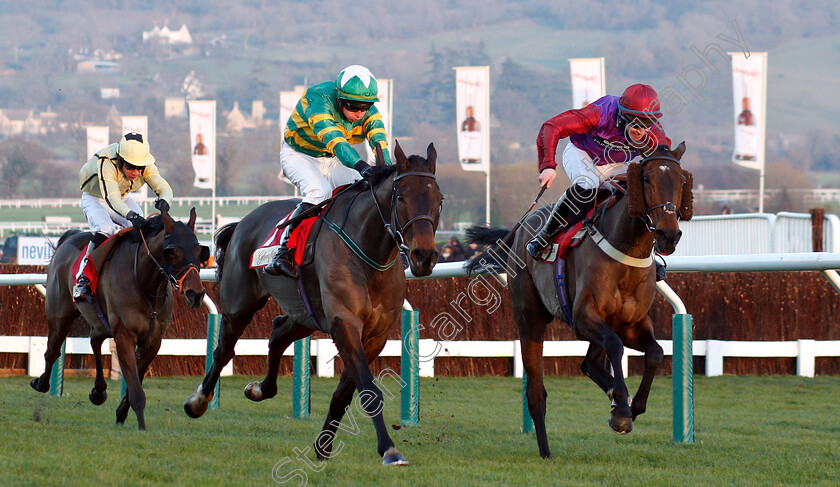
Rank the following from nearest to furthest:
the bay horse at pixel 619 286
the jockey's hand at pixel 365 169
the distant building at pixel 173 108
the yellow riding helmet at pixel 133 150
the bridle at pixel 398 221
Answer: the bridle at pixel 398 221 < the bay horse at pixel 619 286 < the jockey's hand at pixel 365 169 < the yellow riding helmet at pixel 133 150 < the distant building at pixel 173 108

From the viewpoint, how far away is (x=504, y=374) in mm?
10789

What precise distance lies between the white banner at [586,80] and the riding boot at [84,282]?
55.8ft

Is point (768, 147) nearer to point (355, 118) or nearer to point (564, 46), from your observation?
point (564, 46)

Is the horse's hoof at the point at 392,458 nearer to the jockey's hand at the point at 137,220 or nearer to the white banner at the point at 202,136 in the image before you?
the jockey's hand at the point at 137,220

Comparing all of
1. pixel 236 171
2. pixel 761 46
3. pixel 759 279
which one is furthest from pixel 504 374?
pixel 761 46

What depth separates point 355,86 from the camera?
5.62m

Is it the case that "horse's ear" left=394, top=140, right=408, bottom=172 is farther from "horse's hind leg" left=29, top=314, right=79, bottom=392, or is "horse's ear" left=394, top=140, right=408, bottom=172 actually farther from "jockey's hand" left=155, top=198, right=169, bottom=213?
"horse's hind leg" left=29, top=314, right=79, bottom=392

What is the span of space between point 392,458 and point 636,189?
173cm

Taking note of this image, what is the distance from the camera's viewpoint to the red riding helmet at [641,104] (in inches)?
218

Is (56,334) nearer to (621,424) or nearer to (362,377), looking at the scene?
(362,377)

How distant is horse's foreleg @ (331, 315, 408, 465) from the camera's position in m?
4.77

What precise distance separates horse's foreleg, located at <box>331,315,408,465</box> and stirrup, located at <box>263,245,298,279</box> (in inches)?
22.9

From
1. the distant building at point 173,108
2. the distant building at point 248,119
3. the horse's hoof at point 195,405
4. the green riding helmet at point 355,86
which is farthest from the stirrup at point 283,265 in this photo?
the distant building at point 173,108

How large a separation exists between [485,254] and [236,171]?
66.5 m
